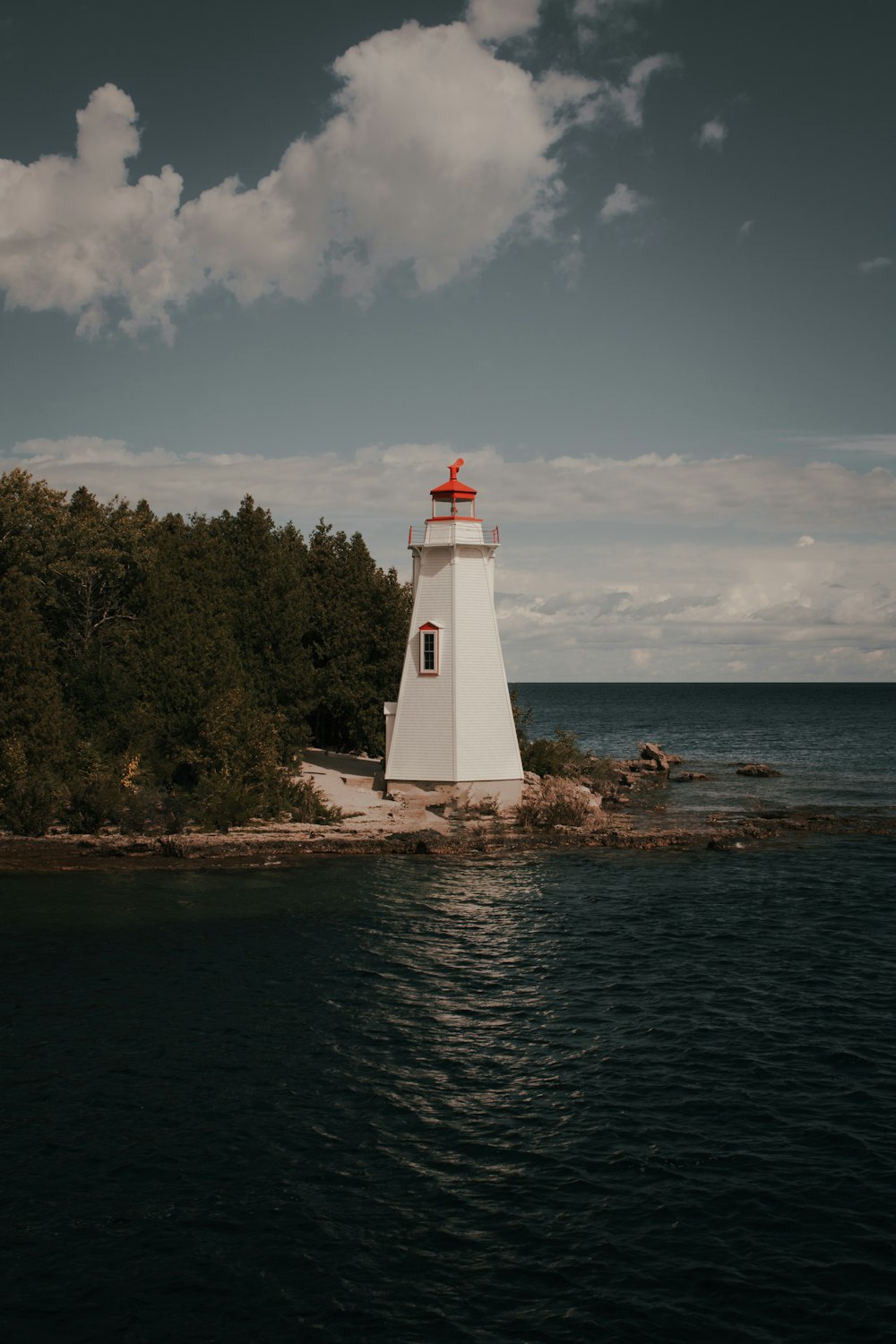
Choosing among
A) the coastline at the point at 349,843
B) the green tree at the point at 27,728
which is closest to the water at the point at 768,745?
the coastline at the point at 349,843

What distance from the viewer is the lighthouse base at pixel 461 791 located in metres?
43.9

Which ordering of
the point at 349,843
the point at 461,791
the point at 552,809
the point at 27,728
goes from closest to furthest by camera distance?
the point at 349,843 < the point at 27,728 < the point at 552,809 < the point at 461,791

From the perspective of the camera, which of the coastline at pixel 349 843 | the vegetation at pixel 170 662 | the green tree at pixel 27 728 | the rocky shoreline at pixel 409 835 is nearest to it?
the coastline at pixel 349 843

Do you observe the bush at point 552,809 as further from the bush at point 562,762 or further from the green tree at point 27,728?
the green tree at point 27,728

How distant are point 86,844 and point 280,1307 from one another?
2935 centimetres

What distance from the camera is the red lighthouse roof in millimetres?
43531

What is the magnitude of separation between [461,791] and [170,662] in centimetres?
1465

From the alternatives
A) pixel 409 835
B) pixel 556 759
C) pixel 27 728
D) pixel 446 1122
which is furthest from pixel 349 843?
pixel 446 1122

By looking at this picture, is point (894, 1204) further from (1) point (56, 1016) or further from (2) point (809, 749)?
(2) point (809, 749)

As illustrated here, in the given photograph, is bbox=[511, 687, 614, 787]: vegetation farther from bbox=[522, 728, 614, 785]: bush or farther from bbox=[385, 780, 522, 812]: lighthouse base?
bbox=[385, 780, 522, 812]: lighthouse base

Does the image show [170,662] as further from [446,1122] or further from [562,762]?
[446,1122]

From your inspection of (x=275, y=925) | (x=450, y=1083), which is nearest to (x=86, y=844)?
(x=275, y=925)

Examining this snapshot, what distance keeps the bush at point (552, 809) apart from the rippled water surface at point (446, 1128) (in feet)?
49.6

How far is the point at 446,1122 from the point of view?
613 inches
